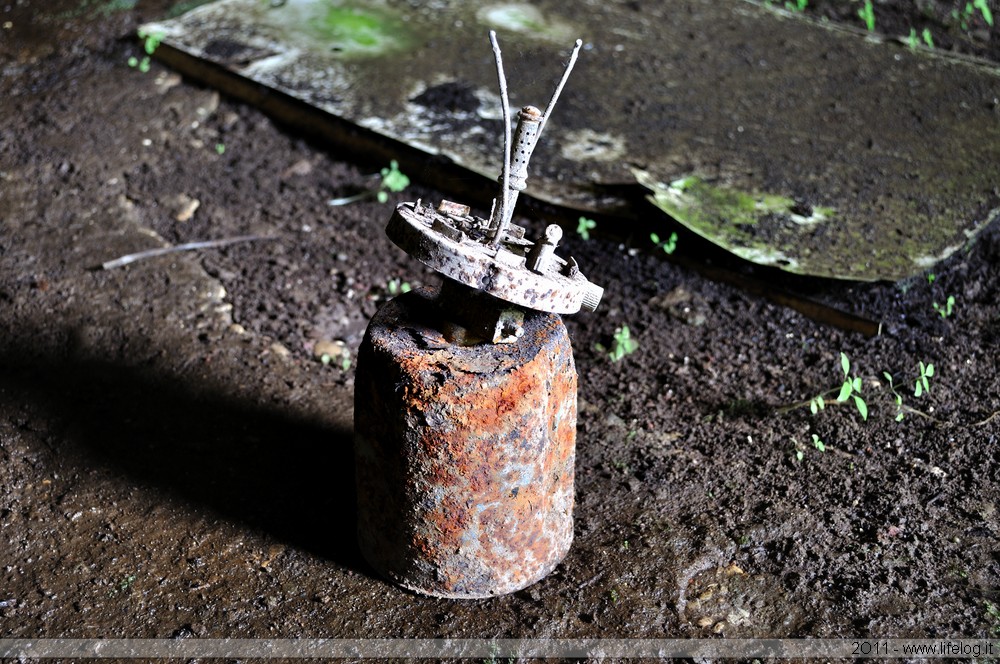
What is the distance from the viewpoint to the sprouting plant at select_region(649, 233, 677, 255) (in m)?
3.31

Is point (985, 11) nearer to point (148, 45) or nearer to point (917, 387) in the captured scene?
point (917, 387)

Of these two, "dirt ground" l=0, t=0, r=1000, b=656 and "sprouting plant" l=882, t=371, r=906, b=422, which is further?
"sprouting plant" l=882, t=371, r=906, b=422

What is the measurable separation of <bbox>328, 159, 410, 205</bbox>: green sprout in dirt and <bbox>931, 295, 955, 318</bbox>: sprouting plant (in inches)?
77.8

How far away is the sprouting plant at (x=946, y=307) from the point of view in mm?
3100

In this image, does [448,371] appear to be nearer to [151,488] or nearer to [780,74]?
[151,488]

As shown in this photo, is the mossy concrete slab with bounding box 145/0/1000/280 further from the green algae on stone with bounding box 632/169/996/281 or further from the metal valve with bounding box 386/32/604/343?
the metal valve with bounding box 386/32/604/343

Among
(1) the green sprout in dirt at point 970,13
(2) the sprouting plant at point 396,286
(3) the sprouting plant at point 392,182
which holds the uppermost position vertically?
(1) the green sprout in dirt at point 970,13

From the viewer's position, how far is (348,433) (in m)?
2.74

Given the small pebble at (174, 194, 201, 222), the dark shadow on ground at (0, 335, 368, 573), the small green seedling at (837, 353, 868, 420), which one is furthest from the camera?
the small pebble at (174, 194, 201, 222)

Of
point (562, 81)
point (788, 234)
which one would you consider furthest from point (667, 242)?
point (562, 81)

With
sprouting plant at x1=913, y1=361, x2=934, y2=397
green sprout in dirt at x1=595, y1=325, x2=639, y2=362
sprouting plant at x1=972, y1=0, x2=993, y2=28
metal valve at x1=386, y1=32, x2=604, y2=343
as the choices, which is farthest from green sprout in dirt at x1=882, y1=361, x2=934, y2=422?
sprouting plant at x1=972, y1=0, x2=993, y2=28

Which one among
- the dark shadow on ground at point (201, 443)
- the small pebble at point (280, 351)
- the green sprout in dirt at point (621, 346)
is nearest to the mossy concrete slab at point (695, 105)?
the green sprout in dirt at point (621, 346)

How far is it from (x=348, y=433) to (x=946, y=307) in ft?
6.46

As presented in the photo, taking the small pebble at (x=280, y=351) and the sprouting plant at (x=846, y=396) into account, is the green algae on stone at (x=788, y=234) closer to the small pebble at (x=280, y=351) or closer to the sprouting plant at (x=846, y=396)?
the sprouting plant at (x=846, y=396)
